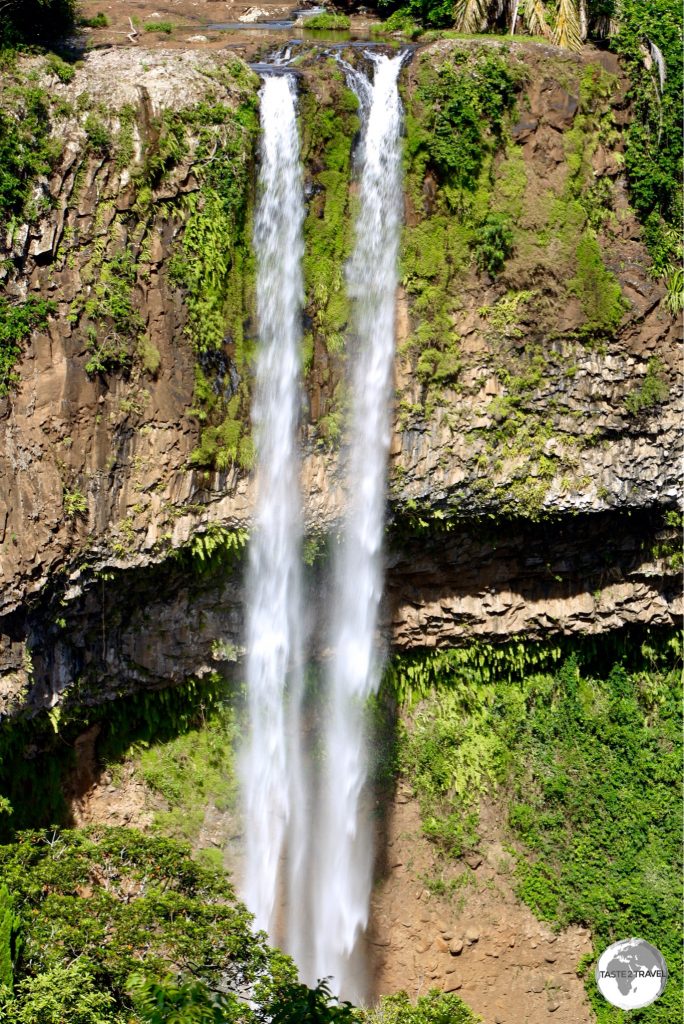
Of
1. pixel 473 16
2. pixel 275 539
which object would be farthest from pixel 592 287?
pixel 275 539

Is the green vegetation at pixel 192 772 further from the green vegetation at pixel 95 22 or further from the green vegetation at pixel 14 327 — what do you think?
the green vegetation at pixel 95 22

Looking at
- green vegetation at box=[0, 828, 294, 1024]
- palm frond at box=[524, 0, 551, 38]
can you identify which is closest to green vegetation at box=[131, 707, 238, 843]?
green vegetation at box=[0, 828, 294, 1024]

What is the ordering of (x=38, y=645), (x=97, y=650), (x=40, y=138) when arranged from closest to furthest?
1. (x=40, y=138)
2. (x=38, y=645)
3. (x=97, y=650)

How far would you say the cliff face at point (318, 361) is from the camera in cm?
1448

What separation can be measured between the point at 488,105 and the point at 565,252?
2305mm

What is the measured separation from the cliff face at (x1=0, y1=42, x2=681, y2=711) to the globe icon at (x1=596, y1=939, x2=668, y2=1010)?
574cm

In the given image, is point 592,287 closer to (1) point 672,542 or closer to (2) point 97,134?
(1) point 672,542

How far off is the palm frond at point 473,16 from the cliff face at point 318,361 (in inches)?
68.1

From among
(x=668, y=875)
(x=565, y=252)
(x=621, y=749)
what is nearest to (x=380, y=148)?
(x=565, y=252)

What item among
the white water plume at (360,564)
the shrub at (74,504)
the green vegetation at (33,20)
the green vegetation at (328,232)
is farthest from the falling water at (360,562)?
the green vegetation at (33,20)

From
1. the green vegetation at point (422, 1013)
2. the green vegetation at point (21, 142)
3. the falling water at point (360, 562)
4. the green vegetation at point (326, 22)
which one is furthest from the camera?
the green vegetation at point (326, 22)

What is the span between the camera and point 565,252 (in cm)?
1642

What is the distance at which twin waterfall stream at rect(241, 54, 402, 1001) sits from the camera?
618 inches

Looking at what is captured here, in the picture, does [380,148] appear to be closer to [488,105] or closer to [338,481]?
[488,105]
